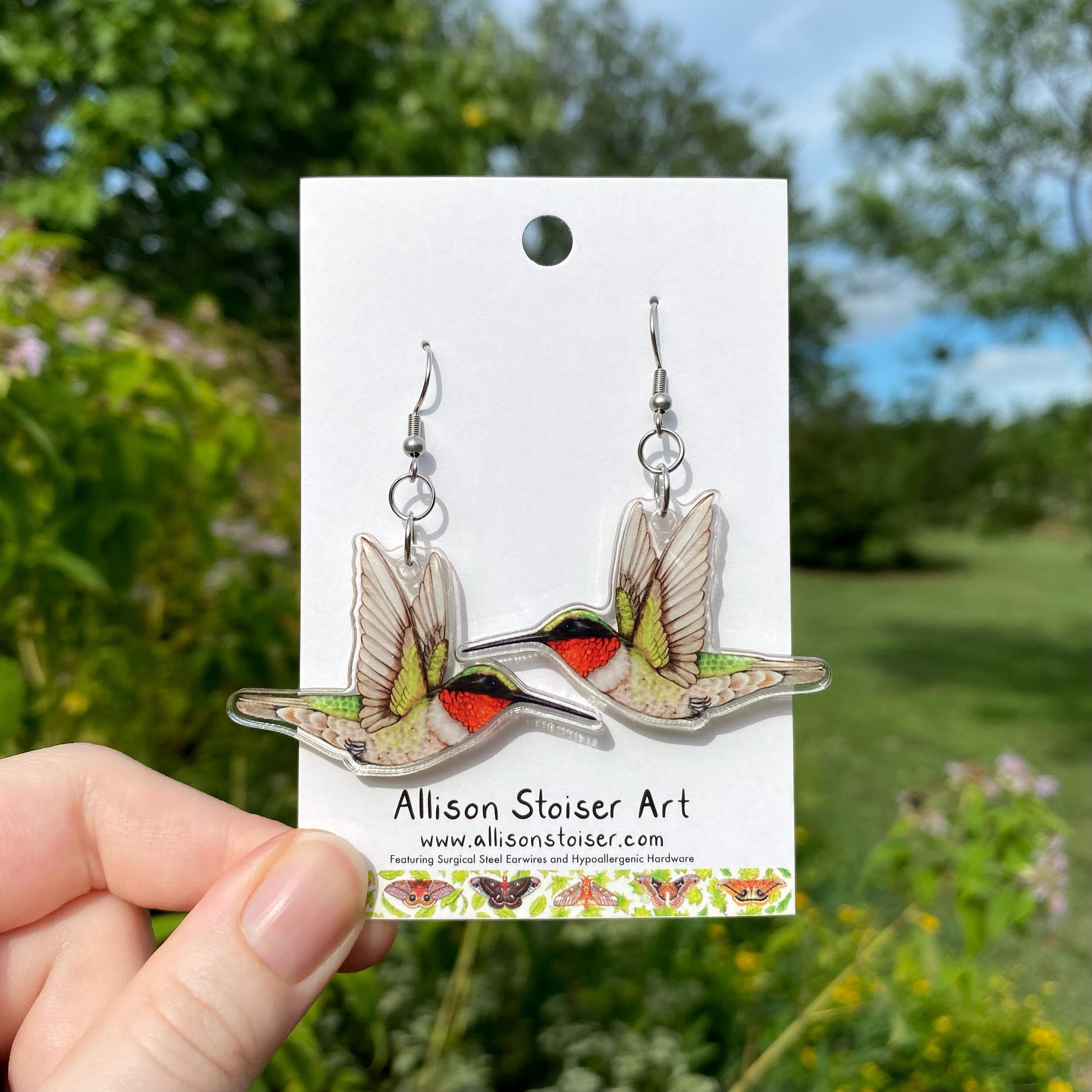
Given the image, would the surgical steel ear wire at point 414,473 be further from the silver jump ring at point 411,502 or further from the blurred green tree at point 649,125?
the blurred green tree at point 649,125

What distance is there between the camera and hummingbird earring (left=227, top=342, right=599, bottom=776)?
70 centimetres

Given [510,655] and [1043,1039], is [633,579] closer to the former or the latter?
[510,655]

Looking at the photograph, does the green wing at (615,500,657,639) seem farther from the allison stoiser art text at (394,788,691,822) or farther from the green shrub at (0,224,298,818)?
the green shrub at (0,224,298,818)

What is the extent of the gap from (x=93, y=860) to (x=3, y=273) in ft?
2.49

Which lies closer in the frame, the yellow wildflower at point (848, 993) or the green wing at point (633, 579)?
the green wing at point (633, 579)

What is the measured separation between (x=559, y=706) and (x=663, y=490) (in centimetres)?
20

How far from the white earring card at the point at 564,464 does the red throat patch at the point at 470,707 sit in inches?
1.0

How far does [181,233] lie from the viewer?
4719mm

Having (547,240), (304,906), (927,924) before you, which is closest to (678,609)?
(304,906)

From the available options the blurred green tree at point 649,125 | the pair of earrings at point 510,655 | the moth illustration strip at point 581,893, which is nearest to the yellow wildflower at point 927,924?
the moth illustration strip at point 581,893

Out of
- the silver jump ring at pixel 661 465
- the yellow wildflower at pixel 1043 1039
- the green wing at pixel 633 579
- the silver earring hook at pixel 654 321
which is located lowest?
the yellow wildflower at pixel 1043 1039

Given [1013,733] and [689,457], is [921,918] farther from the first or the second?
[1013,733]

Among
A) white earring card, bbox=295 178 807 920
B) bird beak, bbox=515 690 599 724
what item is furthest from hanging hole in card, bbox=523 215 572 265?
bird beak, bbox=515 690 599 724

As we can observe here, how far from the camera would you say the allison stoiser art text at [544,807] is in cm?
72
